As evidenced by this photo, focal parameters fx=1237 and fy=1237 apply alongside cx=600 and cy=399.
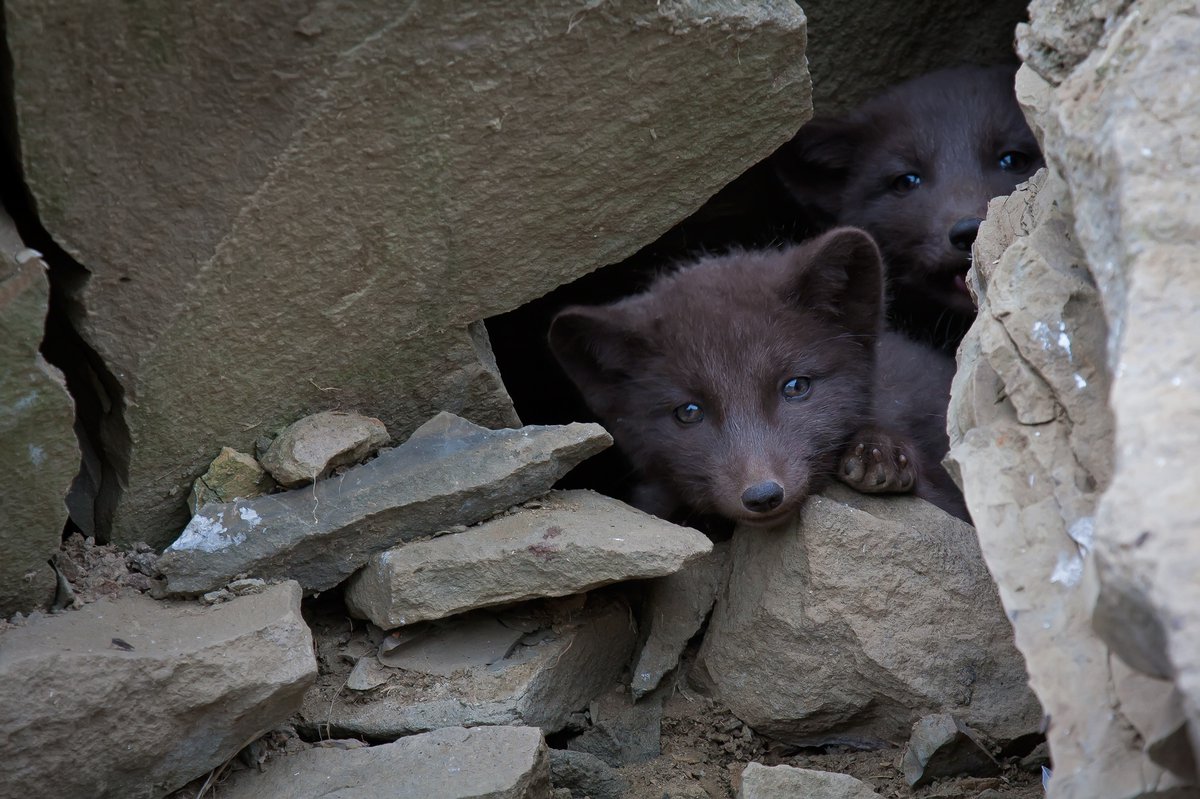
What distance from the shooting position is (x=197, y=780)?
3062mm

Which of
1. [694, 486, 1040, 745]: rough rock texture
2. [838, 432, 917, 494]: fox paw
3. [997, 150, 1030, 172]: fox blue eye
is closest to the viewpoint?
[694, 486, 1040, 745]: rough rock texture

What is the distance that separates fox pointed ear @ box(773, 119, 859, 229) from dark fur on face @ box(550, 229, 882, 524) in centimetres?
127

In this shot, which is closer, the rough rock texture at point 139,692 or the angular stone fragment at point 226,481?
the rough rock texture at point 139,692

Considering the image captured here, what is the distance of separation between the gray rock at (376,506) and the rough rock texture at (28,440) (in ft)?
1.15

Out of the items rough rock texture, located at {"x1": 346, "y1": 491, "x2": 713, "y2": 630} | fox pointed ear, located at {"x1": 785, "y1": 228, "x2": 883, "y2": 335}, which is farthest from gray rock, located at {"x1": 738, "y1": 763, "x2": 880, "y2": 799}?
fox pointed ear, located at {"x1": 785, "y1": 228, "x2": 883, "y2": 335}

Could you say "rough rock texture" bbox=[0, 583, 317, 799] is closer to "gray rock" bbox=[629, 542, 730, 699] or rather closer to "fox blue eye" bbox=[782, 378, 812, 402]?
"gray rock" bbox=[629, 542, 730, 699]

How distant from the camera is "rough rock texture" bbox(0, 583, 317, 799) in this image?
2.74 metres

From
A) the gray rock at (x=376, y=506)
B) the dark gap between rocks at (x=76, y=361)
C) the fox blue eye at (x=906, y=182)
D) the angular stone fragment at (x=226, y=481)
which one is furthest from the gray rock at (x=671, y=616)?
the fox blue eye at (x=906, y=182)

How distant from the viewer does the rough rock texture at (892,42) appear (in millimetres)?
5621

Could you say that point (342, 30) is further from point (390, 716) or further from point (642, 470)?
point (642, 470)

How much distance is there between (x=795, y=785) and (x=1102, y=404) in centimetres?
126

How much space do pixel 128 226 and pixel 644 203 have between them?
148 centimetres

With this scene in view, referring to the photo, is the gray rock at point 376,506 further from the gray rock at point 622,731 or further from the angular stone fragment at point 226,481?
the gray rock at point 622,731

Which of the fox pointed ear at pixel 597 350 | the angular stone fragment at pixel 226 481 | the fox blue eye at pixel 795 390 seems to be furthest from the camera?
the fox pointed ear at pixel 597 350
